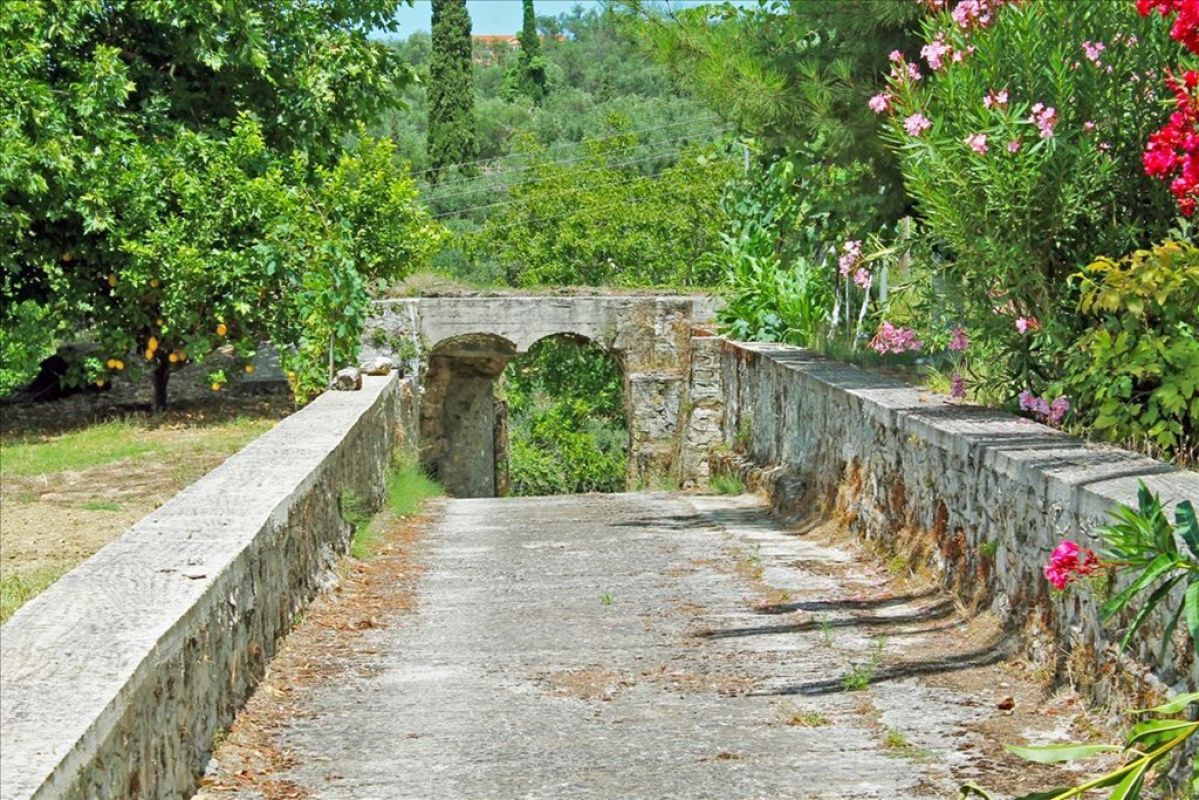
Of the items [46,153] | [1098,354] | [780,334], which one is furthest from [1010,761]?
[46,153]

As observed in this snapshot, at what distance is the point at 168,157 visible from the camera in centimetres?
1577

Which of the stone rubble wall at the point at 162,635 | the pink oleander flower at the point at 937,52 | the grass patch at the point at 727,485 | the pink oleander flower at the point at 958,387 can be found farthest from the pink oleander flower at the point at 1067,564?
the grass patch at the point at 727,485

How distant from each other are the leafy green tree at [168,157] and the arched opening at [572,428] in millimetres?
29243

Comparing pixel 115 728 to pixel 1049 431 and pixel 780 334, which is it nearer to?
pixel 1049 431

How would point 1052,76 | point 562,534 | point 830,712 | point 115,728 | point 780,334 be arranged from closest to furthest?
1. point 115,728
2. point 830,712
3. point 1052,76
4. point 562,534
5. point 780,334

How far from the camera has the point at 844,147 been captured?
9648mm

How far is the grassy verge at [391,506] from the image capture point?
8312mm

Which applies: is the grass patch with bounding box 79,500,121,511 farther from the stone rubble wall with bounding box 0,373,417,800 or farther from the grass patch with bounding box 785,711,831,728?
the grass patch with bounding box 785,711,831,728

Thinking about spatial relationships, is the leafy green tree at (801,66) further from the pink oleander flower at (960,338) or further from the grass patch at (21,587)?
the grass patch at (21,587)

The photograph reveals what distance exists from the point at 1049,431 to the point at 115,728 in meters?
4.12

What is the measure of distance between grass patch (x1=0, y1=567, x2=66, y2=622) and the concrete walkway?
5.16ft

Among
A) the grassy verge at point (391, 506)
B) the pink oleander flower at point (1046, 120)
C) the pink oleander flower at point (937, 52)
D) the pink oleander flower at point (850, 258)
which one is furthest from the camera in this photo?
the pink oleander flower at point (850, 258)

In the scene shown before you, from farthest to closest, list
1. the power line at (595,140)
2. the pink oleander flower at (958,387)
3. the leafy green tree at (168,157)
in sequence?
the power line at (595,140), the leafy green tree at (168,157), the pink oleander flower at (958,387)

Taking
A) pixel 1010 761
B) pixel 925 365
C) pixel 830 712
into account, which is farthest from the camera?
pixel 925 365
